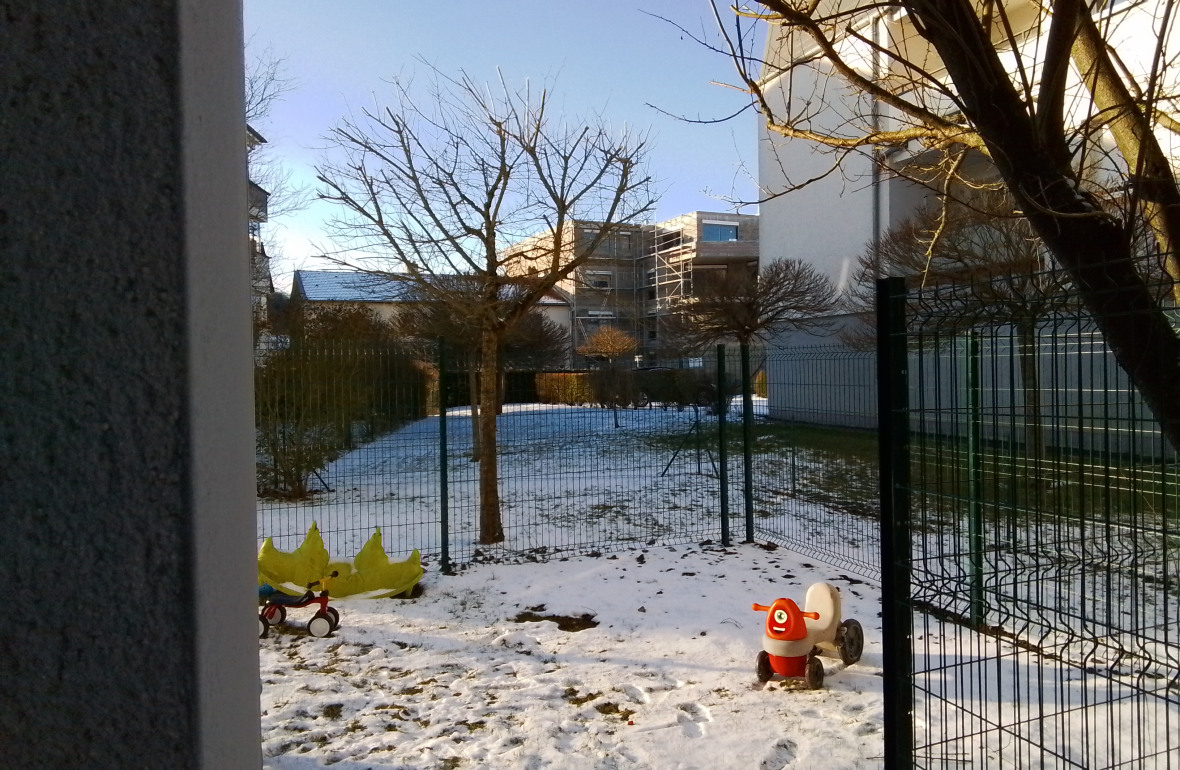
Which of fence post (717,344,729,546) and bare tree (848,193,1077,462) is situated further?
fence post (717,344,729,546)

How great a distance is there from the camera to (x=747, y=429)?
846 centimetres

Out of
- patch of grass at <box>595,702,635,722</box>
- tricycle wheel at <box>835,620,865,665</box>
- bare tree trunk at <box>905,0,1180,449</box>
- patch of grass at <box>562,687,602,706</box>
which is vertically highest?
bare tree trunk at <box>905,0,1180,449</box>

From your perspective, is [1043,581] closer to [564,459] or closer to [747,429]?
[747,429]

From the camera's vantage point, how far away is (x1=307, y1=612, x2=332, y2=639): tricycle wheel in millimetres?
5918

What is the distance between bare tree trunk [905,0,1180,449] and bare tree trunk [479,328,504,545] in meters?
5.83

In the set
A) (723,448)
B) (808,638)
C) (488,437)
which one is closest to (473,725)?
(808,638)

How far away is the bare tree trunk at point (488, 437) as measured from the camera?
8234 millimetres

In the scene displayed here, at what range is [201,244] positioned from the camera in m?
0.93

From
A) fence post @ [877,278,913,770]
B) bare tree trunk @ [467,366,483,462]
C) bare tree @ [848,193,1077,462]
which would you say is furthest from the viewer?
bare tree trunk @ [467,366,483,462]

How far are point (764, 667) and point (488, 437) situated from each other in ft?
13.5

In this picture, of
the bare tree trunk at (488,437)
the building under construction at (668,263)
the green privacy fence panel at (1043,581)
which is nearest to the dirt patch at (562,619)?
the bare tree trunk at (488,437)

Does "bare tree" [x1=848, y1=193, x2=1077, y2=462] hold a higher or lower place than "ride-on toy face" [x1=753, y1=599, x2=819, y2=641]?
higher

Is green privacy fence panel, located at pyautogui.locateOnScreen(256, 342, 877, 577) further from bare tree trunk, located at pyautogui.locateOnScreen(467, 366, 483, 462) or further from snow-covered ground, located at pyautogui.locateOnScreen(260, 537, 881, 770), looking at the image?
snow-covered ground, located at pyautogui.locateOnScreen(260, 537, 881, 770)

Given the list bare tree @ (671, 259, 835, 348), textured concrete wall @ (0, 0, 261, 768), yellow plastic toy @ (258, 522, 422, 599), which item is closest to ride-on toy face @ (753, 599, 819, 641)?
yellow plastic toy @ (258, 522, 422, 599)
